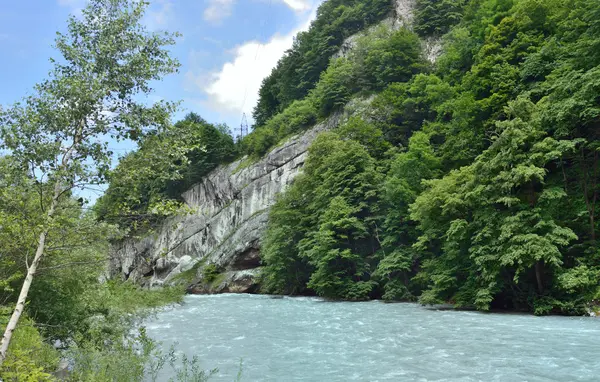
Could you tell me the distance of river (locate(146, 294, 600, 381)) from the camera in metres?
8.62

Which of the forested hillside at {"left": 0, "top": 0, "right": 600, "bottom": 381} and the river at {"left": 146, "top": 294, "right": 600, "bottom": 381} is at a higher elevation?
the forested hillside at {"left": 0, "top": 0, "right": 600, "bottom": 381}

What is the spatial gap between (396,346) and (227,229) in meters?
41.2

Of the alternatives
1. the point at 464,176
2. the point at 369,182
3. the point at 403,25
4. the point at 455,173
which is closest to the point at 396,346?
the point at 464,176

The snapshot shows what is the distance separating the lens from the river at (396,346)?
8625 millimetres

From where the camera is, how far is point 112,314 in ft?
35.6

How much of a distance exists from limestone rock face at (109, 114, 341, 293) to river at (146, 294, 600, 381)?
2228cm

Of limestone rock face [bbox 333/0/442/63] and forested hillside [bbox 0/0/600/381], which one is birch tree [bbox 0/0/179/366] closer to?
forested hillside [bbox 0/0/600/381]

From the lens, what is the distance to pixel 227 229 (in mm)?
50906

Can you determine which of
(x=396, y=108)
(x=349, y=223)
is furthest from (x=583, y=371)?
(x=396, y=108)

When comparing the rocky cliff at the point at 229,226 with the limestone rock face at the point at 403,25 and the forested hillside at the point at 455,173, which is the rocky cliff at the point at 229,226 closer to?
the limestone rock face at the point at 403,25

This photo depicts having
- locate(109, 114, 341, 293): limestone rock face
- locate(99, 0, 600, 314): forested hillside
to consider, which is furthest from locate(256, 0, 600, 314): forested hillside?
locate(109, 114, 341, 293): limestone rock face

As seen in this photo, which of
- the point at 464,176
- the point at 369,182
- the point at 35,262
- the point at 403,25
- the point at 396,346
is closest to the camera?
the point at 35,262

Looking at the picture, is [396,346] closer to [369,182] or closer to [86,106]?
[86,106]

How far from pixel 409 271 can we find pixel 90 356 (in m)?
22.2
